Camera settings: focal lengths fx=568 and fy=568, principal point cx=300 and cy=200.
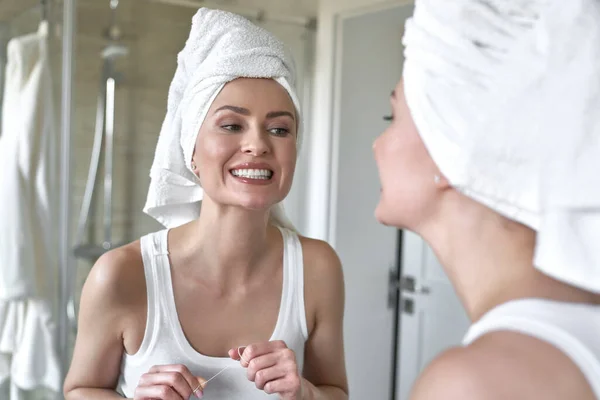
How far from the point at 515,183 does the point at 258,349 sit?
0.51m

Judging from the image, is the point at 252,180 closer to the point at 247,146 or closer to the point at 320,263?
the point at 247,146

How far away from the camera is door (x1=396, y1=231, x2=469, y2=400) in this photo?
209 cm

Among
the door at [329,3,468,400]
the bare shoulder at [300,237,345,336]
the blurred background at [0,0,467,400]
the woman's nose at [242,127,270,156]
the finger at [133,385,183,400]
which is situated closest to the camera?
the finger at [133,385,183,400]

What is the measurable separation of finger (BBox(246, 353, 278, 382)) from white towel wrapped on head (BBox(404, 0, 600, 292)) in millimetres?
471

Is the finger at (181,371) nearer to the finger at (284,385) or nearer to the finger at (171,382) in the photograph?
the finger at (171,382)

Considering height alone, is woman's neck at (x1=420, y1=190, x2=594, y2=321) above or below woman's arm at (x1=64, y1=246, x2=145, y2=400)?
above

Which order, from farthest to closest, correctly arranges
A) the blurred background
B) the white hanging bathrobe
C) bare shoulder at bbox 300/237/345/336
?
the blurred background < the white hanging bathrobe < bare shoulder at bbox 300/237/345/336

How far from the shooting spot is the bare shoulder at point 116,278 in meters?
0.95

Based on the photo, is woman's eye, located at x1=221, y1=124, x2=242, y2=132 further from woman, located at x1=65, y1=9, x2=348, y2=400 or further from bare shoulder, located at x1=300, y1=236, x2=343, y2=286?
bare shoulder, located at x1=300, y1=236, x2=343, y2=286

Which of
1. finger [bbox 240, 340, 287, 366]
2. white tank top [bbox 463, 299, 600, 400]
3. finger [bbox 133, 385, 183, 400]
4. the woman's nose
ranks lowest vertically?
finger [bbox 133, 385, 183, 400]

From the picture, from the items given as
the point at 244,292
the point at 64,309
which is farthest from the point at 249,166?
the point at 64,309

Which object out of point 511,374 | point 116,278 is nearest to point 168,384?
point 116,278

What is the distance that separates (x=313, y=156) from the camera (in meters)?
2.09

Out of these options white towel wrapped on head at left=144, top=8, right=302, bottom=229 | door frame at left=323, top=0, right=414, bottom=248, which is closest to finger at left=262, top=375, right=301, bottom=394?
white towel wrapped on head at left=144, top=8, right=302, bottom=229
